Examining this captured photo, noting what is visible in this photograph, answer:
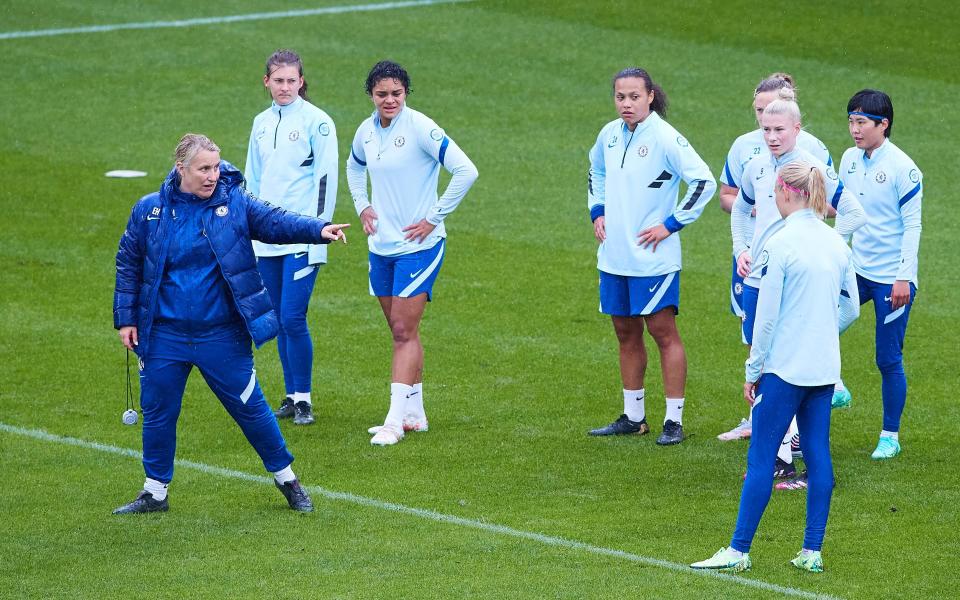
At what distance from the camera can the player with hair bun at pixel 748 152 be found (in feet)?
28.1

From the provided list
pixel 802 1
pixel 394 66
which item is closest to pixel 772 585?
pixel 394 66

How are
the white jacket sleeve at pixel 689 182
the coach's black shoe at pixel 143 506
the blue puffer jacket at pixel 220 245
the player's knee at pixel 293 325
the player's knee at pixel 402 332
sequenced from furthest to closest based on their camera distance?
1. the player's knee at pixel 293 325
2. the player's knee at pixel 402 332
3. the white jacket sleeve at pixel 689 182
4. the coach's black shoe at pixel 143 506
5. the blue puffer jacket at pixel 220 245

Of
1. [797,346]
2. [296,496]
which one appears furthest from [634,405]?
[797,346]

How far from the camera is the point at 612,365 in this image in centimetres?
1098

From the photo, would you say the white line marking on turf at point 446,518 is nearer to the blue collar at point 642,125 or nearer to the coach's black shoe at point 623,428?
the coach's black shoe at point 623,428

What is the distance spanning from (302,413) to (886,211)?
4025 millimetres

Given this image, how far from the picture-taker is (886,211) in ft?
28.3

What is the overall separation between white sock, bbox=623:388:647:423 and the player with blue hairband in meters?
1.53

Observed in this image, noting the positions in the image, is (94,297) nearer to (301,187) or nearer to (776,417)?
(301,187)

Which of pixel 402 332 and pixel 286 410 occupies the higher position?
pixel 402 332

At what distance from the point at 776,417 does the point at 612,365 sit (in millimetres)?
4332

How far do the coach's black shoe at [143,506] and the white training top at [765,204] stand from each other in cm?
355

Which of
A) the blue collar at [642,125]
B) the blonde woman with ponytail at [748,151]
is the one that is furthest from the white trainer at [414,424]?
the blue collar at [642,125]

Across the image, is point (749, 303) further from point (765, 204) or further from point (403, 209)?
point (403, 209)
